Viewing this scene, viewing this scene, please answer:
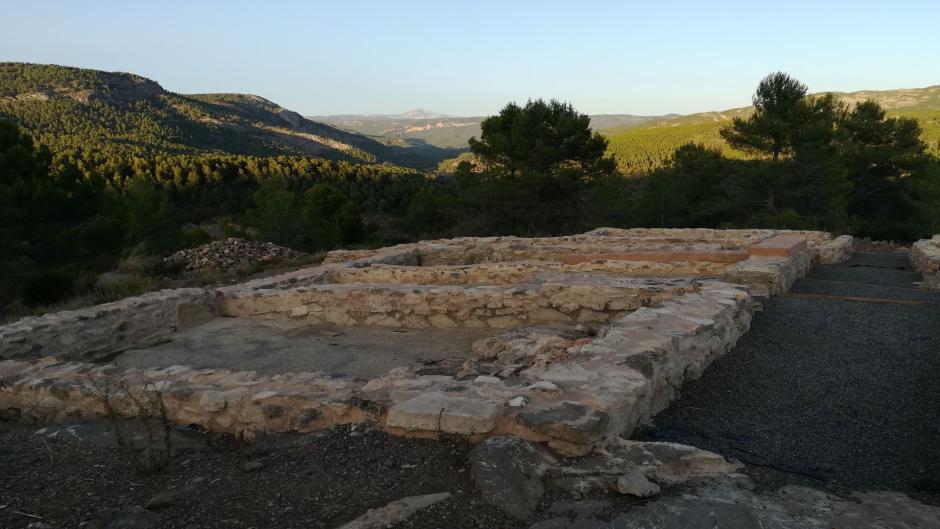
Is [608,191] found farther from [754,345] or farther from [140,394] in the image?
[140,394]

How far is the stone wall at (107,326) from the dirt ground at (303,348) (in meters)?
0.29

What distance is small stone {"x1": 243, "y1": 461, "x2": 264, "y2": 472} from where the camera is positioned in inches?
111

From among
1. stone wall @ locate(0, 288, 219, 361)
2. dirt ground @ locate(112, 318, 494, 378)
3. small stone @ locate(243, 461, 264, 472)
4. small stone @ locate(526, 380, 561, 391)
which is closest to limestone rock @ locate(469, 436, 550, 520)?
small stone @ locate(526, 380, 561, 391)

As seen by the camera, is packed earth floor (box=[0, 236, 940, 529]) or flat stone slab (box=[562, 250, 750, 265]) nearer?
packed earth floor (box=[0, 236, 940, 529])

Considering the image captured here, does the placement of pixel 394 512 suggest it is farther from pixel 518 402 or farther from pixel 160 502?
pixel 160 502

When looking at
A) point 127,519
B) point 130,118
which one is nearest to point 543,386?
point 127,519

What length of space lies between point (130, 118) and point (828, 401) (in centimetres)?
5487

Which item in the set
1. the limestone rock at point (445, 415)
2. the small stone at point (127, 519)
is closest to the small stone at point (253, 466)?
the small stone at point (127, 519)

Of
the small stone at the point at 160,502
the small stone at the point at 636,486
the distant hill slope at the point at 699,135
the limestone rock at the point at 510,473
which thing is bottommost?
the small stone at the point at 160,502

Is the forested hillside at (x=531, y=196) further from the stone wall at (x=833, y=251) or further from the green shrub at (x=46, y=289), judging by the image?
the stone wall at (x=833, y=251)

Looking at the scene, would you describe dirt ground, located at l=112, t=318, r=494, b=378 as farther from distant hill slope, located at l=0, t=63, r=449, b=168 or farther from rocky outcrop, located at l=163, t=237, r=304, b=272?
distant hill slope, located at l=0, t=63, r=449, b=168

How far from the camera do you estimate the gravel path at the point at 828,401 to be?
2666mm

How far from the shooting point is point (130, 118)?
46.7 metres

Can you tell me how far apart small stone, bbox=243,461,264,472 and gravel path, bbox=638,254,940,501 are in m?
2.08
